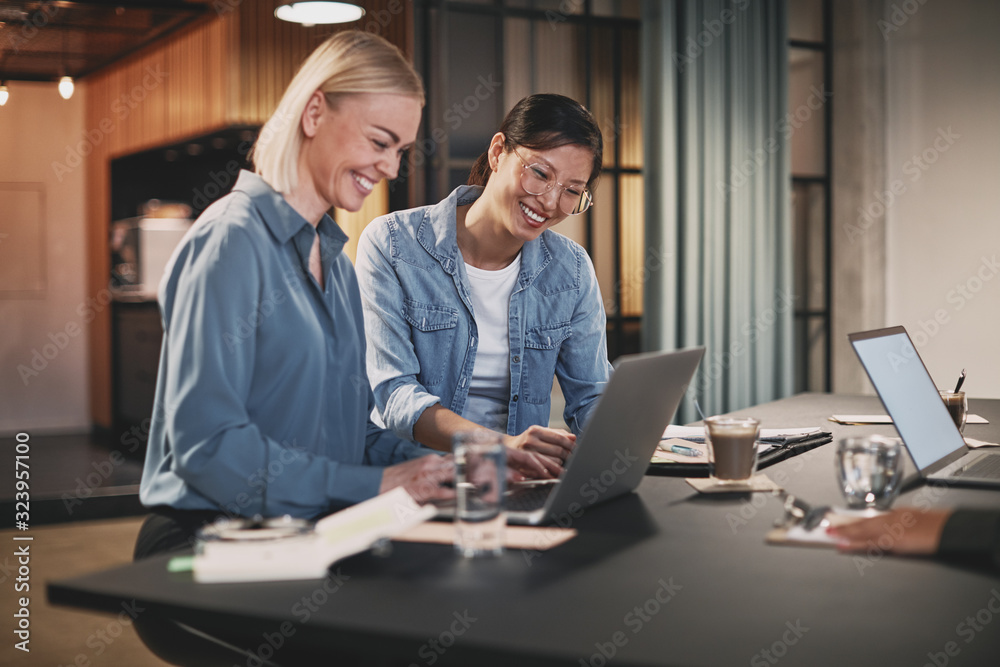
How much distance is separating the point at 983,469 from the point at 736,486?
0.46m

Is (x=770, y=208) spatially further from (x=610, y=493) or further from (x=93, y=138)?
(x=93, y=138)

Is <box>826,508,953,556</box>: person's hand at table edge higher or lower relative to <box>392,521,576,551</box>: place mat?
higher

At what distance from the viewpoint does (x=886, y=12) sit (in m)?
5.07

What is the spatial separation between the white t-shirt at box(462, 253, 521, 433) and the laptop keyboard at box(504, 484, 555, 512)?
2.24ft

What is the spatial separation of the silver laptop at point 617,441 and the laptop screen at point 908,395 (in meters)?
0.31

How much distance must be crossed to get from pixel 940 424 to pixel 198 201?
6.19 meters

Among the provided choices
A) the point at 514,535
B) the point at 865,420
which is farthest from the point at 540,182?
the point at 514,535

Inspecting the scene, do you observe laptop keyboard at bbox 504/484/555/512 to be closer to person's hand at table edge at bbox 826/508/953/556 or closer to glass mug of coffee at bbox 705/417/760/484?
glass mug of coffee at bbox 705/417/760/484

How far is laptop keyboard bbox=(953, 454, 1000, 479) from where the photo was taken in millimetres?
1589

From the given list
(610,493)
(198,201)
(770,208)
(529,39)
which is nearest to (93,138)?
(198,201)

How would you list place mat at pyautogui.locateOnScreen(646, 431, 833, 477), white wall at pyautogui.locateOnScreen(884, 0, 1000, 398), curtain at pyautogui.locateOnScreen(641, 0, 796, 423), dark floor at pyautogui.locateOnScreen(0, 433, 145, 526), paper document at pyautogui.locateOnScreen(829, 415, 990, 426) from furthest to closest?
dark floor at pyautogui.locateOnScreen(0, 433, 145, 526) → white wall at pyautogui.locateOnScreen(884, 0, 1000, 398) → curtain at pyautogui.locateOnScreen(641, 0, 796, 423) → paper document at pyautogui.locateOnScreen(829, 415, 990, 426) → place mat at pyautogui.locateOnScreen(646, 431, 833, 477)

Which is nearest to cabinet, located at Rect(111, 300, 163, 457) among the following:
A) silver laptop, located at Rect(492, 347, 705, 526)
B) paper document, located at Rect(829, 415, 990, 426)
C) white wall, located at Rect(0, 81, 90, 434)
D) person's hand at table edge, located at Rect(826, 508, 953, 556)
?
white wall, located at Rect(0, 81, 90, 434)

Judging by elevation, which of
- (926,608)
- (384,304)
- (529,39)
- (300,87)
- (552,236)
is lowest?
(926,608)

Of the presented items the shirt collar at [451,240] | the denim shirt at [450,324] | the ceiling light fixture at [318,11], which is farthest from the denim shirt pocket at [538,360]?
the ceiling light fixture at [318,11]
